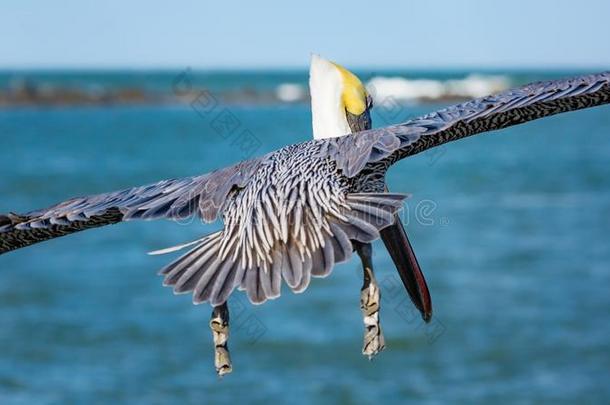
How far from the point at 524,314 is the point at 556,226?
8.28m

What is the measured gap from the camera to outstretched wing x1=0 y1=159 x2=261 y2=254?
5.65 meters

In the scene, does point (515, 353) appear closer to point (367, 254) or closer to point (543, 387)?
point (543, 387)

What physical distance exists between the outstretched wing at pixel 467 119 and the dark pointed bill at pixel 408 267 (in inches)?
29.6

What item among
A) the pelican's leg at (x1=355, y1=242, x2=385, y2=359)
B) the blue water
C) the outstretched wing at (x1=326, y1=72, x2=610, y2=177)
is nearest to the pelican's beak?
the outstretched wing at (x1=326, y1=72, x2=610, y2=177)

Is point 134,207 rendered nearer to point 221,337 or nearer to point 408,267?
point 221,337

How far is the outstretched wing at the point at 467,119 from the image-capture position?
220 inches

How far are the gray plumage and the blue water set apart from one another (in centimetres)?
512

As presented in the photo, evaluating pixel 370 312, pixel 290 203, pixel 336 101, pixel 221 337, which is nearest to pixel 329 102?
pixel 336 101

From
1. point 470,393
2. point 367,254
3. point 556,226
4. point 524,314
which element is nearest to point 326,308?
point 524,314

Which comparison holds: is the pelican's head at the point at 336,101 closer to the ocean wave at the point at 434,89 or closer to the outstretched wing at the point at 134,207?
the outstretched wing at the point at 134,207

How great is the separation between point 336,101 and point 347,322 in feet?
29.8

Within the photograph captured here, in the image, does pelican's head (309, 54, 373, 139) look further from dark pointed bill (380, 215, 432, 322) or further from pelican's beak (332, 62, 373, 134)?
dark pointed bill (380, 215, 432, 322)

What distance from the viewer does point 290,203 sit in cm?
546

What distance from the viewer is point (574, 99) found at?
6.24 m
